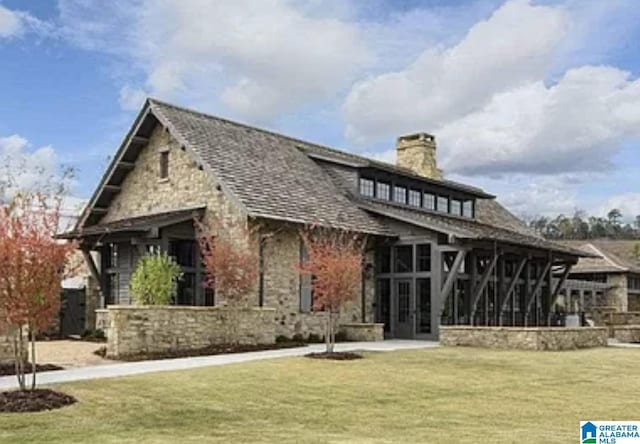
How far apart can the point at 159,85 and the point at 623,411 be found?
2200 centimetres

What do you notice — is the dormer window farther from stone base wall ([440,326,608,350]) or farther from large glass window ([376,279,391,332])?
stone base wall ([440,326,608,350])

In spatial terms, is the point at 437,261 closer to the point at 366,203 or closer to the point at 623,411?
the point at 366,203

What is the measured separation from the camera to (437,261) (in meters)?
24.8

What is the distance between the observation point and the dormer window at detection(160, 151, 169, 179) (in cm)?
2548

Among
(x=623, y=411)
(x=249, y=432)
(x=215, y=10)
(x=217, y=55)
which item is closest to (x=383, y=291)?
(x=217, y=55)

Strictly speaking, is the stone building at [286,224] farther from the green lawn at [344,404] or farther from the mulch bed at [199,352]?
the green lawn at [344,404]

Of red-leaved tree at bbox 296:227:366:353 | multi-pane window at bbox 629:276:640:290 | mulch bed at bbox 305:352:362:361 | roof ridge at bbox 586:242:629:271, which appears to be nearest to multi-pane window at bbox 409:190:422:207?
red-leaved tree at bbox 296:227:366:353

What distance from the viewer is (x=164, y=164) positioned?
25.6 metres

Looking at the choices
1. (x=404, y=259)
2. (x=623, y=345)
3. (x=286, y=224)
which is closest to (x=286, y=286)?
(x=286, y=224)

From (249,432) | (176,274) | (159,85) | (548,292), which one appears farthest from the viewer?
(548,292)

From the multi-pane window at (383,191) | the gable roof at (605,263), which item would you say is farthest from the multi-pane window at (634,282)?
the multi-pane window at (383,191)

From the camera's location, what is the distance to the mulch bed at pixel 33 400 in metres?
10.7

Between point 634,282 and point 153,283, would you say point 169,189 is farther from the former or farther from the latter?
point 634,282

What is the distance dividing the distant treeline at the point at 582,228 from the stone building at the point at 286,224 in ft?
205
